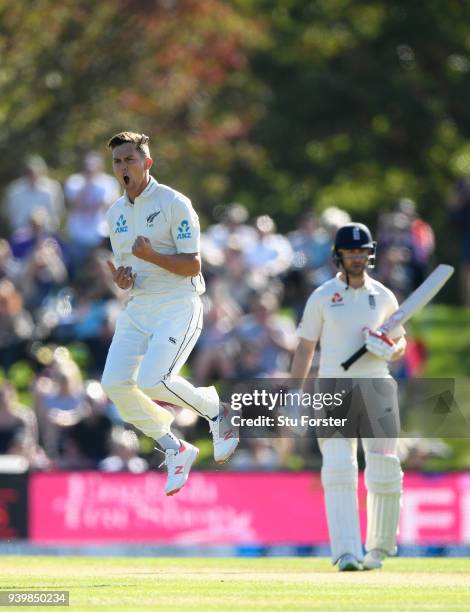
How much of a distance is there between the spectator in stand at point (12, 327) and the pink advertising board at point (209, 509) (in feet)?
10.3

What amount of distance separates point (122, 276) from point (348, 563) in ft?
8.44

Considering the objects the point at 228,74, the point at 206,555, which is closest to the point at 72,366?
the point at 206,555

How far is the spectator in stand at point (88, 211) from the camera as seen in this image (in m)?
19.0

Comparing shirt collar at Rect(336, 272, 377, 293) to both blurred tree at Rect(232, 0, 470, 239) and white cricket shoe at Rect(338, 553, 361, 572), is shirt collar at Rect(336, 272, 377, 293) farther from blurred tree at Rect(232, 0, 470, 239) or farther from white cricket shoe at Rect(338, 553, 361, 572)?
blurred tree at Rect(232, 0, 470, 239)

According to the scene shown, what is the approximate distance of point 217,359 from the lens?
17219 millimetres

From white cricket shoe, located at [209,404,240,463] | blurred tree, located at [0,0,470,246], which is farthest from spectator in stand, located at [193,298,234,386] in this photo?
blurred tree, located at [0,0,470,246]

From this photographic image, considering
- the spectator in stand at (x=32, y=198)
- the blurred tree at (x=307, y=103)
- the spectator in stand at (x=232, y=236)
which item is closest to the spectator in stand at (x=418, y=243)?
the spectator in stand at (x=232, y=236)

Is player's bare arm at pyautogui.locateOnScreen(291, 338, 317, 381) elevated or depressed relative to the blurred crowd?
depressed

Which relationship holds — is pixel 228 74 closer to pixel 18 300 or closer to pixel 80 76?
pixel 80 76

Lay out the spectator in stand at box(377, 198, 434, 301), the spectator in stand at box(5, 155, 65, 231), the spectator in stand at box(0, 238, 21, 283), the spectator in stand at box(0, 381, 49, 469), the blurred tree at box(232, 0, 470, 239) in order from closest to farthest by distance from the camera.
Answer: the spectator in stand at box(0, 381, 49, 469), the spectator in stand at box(0, 238, 21, 283), the spectator in stand at box(377, 198, 434, 301), the spectator in stand at box(5, 155, 65, 231), the blurred tree at box(232, 0, 470, 239)

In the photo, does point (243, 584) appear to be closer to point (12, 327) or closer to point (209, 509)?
point (209, 509)

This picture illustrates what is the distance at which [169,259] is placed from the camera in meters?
10.3

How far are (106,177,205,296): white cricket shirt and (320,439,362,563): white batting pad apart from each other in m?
1.61

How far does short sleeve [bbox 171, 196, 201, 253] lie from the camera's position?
10414 millimetres
